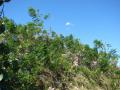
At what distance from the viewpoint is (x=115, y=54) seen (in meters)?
10.9

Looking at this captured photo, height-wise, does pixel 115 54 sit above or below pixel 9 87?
above

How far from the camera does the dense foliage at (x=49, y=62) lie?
6723 mm

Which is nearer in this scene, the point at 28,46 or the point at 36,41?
the point at 28,46

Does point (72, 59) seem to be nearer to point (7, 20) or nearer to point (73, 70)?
point (73, 70)

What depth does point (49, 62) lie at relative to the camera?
8.23 m

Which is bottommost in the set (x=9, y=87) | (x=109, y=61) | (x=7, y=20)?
(x=9, y=87)

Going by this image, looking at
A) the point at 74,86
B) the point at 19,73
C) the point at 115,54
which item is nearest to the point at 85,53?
the point at 115,54

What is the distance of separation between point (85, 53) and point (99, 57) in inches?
19.5

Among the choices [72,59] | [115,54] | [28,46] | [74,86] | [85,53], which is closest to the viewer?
[28,46]

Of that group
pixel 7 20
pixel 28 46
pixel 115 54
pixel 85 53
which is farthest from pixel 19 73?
pixel 115 54

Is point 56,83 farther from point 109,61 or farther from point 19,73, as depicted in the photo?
point 109,61

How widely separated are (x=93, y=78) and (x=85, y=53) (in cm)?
91

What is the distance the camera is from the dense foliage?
672cm

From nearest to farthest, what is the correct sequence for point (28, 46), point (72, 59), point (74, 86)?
point (28, 46)
point (74, 86)
point (72, 59)
